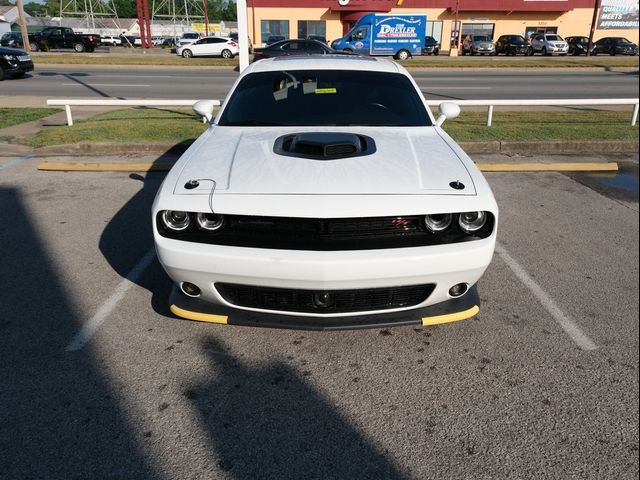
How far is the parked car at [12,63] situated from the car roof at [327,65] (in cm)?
1729

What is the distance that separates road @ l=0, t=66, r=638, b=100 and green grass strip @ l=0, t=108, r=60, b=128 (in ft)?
9.87

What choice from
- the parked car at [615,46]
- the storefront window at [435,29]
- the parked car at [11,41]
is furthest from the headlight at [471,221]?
the storefront window at [435,29]

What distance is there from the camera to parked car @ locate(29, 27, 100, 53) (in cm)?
3659

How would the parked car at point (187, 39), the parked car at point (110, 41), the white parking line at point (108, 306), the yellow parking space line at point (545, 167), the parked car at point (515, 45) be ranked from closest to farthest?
the white parking line at point (108, 306) → the yellow parking space line at point (545, 167) → the parked car at point (515, 45) → the parked car at point (187, 39) → the parked car at point (110, 41)

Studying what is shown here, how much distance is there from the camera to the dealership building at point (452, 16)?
43781mm

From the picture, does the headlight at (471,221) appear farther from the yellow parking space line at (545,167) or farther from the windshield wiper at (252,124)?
the yellow parking space line at (545,167)

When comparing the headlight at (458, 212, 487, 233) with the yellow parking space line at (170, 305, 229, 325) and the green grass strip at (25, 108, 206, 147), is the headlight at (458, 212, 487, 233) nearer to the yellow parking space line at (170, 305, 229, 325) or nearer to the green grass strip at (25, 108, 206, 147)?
the yellow parking space line at (170, 305, 229, 325)

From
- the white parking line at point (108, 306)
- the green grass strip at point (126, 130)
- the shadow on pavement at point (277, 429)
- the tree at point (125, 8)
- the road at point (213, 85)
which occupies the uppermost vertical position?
the tree at point (125, 8)

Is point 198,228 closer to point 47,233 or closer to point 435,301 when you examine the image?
point 435,301

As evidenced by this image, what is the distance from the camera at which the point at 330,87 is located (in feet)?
13.9

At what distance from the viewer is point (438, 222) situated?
9.29 feet

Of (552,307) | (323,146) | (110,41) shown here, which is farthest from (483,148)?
(110,41)

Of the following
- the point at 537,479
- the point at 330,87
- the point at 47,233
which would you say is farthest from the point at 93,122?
the point at 537,479

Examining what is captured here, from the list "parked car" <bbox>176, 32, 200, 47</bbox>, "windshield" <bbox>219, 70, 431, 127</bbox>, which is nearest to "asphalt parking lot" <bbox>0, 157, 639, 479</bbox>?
"windshield" <bbox>219, 70, 431, 127</bbox>
